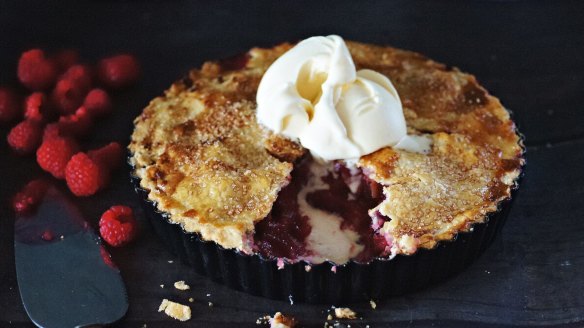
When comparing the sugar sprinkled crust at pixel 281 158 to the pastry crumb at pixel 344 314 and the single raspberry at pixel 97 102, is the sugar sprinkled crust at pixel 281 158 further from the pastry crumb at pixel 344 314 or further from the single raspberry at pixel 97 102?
the single raspberry at pixel 97 102

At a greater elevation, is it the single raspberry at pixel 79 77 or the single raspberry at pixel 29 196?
the single raspberry at pixel 79 77

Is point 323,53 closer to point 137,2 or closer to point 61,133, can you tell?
point 61,133

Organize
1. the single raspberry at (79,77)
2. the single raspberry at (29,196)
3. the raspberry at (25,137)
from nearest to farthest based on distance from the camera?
the single raspberry at (29,196)
the raspberry at (25,137)
the single raspberry at (79,77)

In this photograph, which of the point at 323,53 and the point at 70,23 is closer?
the point at 323,53

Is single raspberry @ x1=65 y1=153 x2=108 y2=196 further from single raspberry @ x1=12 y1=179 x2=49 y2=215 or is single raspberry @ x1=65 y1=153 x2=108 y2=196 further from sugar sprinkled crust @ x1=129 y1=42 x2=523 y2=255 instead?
sugar sprinkled crust @ x1=129 y1=42 x2=523 y2=255

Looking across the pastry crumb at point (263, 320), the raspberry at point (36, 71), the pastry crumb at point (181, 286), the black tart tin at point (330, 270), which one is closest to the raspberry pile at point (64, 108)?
the raspberry at point (36, 71)

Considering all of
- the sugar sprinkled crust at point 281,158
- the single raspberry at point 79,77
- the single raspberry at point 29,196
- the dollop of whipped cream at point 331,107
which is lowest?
the single raspberry at point 29,196

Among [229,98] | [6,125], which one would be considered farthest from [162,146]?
[6,125]
